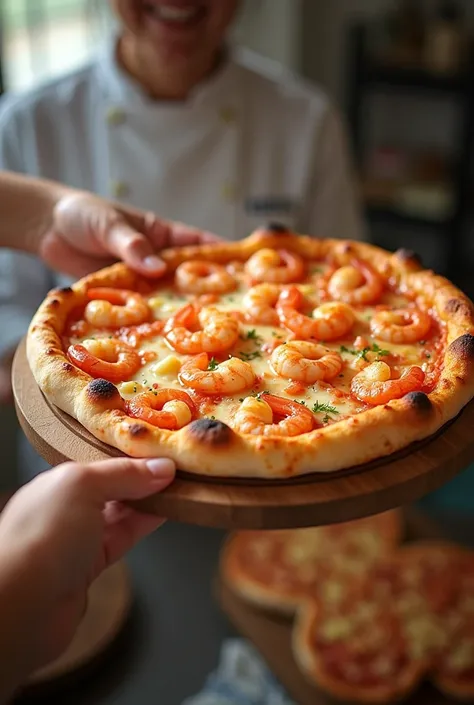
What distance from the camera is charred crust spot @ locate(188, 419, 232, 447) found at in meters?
1.34

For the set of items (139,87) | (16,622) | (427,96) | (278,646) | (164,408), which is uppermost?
(139,87)

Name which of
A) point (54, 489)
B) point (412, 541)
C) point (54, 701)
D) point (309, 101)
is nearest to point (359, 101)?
point (309, 101)

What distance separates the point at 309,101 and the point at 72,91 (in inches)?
35.4

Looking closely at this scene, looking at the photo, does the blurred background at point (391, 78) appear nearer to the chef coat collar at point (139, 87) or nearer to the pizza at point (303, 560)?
the chef coat collar at point (139, 87)

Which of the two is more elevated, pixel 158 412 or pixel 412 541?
pixel 158 412

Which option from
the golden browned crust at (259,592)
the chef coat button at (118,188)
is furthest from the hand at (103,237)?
the golden browned crust at (259,592)

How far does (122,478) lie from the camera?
4.22 ft

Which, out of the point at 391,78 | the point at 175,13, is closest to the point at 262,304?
the point at 175,13

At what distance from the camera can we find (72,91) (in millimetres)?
2992

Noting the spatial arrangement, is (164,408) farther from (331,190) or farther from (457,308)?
(331,190)

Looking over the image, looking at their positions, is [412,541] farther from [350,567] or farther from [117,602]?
[117,602]

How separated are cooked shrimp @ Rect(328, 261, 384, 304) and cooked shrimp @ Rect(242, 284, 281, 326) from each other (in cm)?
14

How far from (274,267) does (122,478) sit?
0.86 meters

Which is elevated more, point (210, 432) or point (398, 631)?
point (210, 432)
